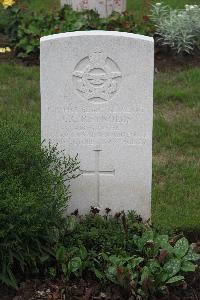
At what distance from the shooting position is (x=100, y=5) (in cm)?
1003

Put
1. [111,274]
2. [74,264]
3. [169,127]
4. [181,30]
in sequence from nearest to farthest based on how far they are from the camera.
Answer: [111,274]
[74,264]
[169,127]
[181,30]

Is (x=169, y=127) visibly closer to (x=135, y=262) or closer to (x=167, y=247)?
(x=167, y=247)

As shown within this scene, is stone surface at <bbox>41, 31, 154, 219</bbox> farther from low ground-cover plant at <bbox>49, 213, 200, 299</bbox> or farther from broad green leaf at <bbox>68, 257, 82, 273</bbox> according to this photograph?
broad green leaf at <bbox>68, 257, 82, 273</bbox>

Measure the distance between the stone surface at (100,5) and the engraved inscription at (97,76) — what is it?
209 inches

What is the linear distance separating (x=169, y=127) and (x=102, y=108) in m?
2.43

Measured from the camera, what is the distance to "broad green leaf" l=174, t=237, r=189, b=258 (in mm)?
4578

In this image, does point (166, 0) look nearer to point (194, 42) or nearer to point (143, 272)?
point (194, 42)

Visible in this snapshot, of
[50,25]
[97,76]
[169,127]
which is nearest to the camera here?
[97,76]

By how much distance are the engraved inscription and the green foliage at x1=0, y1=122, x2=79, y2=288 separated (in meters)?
0.43

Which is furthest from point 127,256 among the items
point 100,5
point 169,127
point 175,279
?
point 100,5

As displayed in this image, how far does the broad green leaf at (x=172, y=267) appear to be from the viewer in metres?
4.42

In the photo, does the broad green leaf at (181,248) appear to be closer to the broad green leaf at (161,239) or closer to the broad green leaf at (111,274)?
the broad green leaf at (161,239)

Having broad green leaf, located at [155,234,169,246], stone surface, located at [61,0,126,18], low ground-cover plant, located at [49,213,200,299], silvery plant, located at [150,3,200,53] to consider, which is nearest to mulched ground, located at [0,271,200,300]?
low ground-cover plant, located at [49,213,200,299]

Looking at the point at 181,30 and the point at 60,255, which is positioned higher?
the point at 181,30
